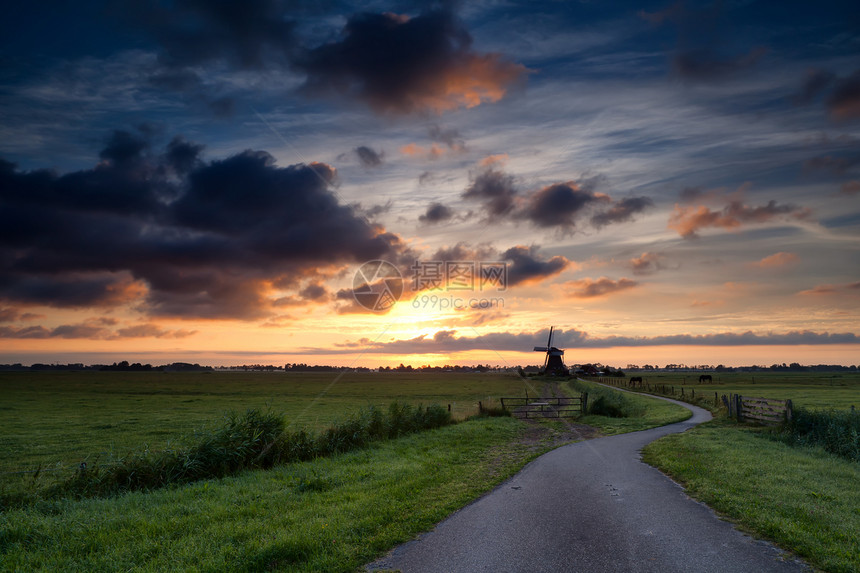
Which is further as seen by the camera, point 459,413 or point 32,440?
point 459,413

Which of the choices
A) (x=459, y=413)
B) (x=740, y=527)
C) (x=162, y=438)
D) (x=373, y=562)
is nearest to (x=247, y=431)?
(x=373, y=562)

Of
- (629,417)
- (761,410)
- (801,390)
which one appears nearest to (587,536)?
(761,410)

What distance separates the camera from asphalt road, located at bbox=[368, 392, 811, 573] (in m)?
7.46

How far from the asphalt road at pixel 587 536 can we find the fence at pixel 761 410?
15.0 m

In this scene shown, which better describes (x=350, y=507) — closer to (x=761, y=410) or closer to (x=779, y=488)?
(x=779, y=488)

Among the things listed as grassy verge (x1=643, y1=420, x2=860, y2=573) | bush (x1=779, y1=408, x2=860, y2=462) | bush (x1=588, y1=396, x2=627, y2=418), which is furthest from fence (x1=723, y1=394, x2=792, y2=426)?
bush (x1=588, y1=396, x2=627, y2=418)

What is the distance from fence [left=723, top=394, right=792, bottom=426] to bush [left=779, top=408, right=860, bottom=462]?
71 centimetres

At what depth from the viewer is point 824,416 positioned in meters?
21.1

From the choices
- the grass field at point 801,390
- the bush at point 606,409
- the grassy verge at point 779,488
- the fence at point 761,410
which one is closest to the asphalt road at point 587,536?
the grassy verge at point 779,488

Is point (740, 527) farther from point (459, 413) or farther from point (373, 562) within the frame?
point (459, 413)

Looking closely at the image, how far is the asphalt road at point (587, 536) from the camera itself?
746 centimetres

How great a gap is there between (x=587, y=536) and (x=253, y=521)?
6550 millimetres

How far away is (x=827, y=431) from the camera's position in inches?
786

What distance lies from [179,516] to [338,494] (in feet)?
11.7
